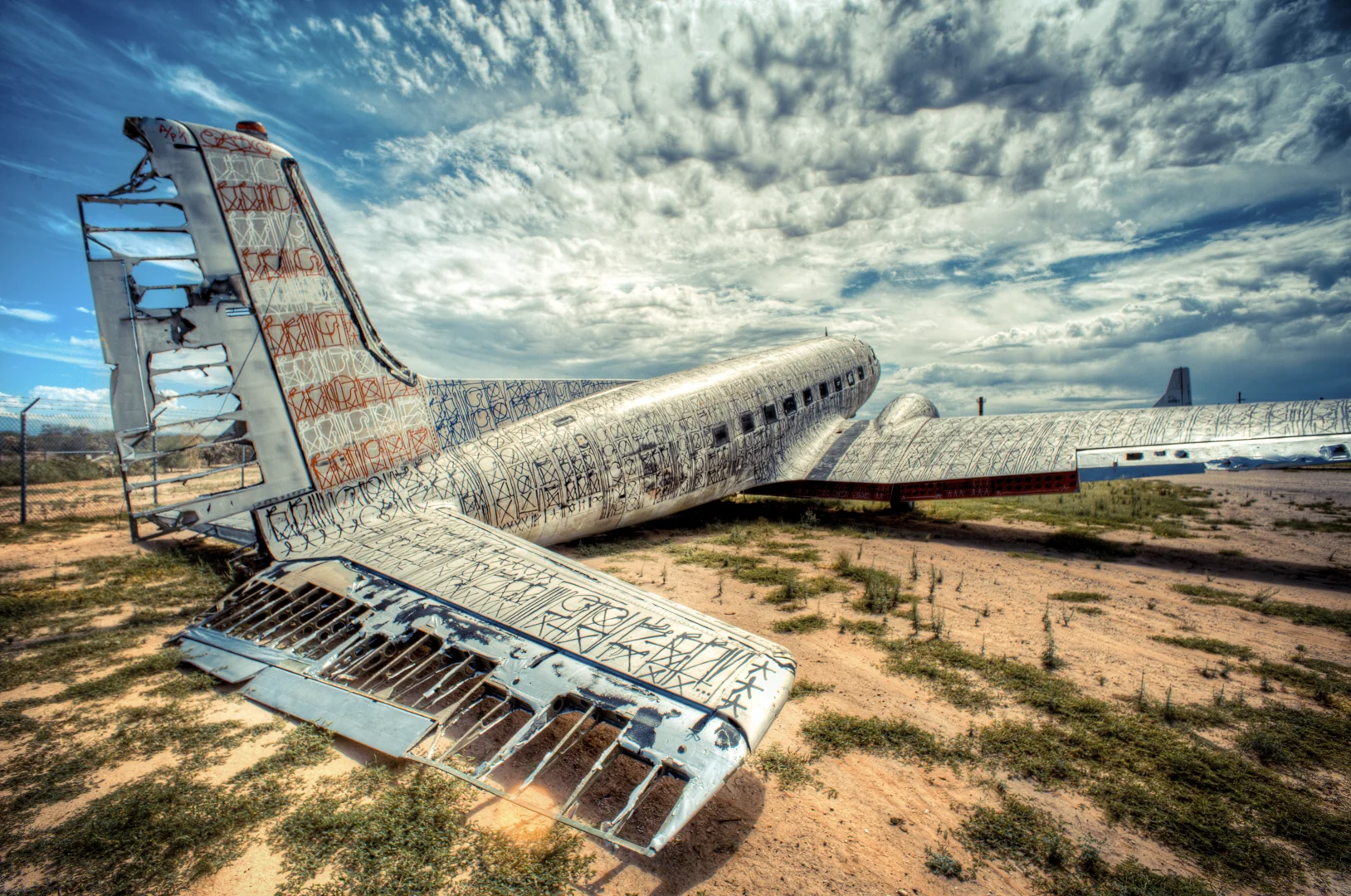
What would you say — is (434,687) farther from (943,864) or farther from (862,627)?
(862,627)

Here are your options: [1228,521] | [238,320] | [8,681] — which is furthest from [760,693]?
[1228,521]

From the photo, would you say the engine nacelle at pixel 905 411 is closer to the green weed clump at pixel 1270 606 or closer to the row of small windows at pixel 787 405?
the row of small windows at pixel 787 405

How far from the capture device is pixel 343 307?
700cm

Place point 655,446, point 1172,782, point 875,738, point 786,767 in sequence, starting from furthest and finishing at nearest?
point 655,446 < point 875,738 < point 786,767 < point 1172,782

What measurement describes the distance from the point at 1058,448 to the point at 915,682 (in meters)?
8.58

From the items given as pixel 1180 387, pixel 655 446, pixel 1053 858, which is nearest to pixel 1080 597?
pixel 1053 858

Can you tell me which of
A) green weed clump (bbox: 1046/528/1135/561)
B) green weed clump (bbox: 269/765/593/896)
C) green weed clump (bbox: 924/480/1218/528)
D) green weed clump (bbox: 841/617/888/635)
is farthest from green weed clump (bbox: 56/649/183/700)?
green weed clump (bbox: 924/480/1218/528)

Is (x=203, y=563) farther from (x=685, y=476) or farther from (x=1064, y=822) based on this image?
(x=1064, y=822)

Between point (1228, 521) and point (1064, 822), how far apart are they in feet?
55.0

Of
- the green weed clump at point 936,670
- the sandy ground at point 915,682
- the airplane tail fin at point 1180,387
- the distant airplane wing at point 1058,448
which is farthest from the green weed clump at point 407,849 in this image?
the airplane tail fin at point 1180,387

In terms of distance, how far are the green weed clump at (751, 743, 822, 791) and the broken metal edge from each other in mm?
934

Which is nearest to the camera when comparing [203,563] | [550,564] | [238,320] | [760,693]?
[760,693]

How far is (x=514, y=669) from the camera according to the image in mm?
3879

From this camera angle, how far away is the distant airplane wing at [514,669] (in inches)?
126
